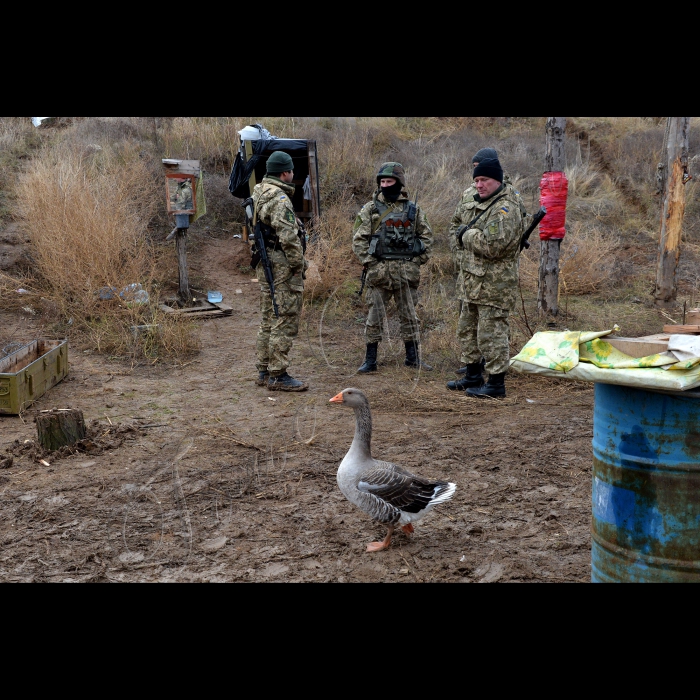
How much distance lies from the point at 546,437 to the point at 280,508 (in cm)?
247

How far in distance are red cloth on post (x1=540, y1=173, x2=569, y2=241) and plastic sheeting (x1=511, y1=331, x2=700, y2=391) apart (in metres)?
6.61

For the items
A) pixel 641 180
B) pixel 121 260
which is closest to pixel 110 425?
pixel 121 260

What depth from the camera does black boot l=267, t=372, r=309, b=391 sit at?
7410 mm

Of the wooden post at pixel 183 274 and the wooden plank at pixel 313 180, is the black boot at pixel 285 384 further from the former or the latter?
the wooden plank at pixel 313 180

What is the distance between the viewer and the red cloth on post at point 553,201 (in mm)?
9102

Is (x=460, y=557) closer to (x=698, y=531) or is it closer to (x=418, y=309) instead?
(x=698, y=531)

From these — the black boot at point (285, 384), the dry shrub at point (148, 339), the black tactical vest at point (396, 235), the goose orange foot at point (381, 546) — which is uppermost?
the black tactical vest at point (396, 235)

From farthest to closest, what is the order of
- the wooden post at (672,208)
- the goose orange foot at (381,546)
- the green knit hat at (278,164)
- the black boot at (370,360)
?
1. the wooden post at (672,208)
2. the black boot at (370,360)
3. the green knit hat at (278,164)
4. the goose orange foot at (381,546)

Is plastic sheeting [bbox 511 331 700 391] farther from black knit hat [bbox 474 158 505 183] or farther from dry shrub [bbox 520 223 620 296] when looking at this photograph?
dry shrub [bbox 520 223 620 296]

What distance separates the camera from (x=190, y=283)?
11.6 meters

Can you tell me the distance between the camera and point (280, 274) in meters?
7.23

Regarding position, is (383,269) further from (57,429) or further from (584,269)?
(584,269)

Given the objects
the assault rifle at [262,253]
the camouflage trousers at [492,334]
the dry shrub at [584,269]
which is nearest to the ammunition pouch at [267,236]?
the assault rifle at [262,253]

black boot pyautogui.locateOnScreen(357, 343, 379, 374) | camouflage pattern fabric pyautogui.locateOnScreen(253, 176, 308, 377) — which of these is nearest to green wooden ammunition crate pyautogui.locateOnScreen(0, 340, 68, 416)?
camouflage pattern fabric pyautogui.locateOnScreen(253, 176, 308, 377)
